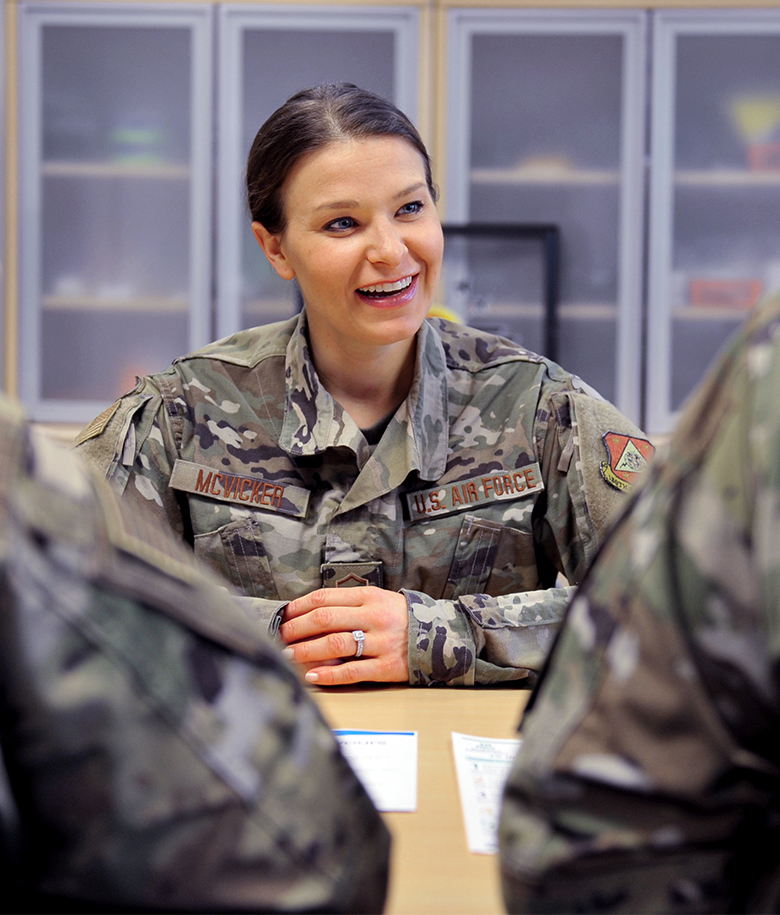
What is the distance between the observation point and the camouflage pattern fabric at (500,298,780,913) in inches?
15.2

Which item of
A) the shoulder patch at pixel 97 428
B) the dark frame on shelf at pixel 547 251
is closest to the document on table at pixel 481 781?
the shoulder patch at pixel 97 428

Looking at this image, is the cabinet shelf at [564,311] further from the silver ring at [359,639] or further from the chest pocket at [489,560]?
the silver ring at [359,639]

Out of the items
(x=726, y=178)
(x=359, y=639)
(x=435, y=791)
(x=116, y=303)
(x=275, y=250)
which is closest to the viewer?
(x=435, y=791)

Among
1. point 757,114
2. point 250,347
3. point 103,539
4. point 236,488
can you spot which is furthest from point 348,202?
point 757,114

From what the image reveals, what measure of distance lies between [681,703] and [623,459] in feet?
3.12

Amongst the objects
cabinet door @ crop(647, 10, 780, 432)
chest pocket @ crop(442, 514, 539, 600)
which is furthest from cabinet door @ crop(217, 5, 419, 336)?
chest pocket @ crop(442, 514, 539, 600)

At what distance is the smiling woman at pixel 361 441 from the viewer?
132 centimetres

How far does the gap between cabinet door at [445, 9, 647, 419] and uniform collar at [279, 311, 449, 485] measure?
1.58 metres

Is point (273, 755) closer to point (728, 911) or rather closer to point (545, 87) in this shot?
point (728, 911)

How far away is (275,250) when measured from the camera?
145 centimetres

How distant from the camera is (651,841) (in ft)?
1.35

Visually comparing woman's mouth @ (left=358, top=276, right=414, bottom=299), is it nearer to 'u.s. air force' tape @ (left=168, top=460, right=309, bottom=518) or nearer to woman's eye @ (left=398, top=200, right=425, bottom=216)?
woman's eye @ (left=398, top=200, right=425, bottom=216)

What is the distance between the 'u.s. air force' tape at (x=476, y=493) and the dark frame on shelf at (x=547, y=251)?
1.61m

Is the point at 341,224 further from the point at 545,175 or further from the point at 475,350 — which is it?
the point at 545,175
